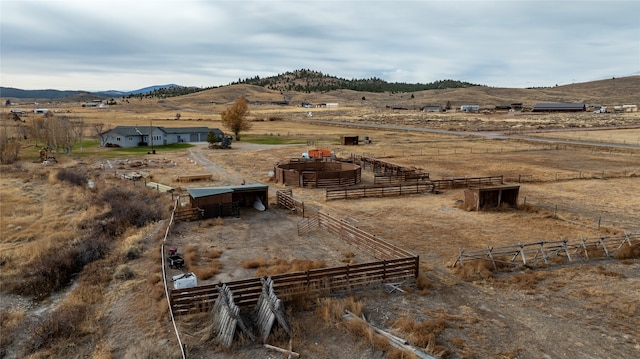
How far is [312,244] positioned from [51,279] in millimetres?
11873

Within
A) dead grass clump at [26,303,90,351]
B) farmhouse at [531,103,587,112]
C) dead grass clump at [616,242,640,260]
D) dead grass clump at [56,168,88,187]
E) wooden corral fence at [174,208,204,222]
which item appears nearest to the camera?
dead grass clump at [26,303,90,351]

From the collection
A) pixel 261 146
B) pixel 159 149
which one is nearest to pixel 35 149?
pixel 159 149

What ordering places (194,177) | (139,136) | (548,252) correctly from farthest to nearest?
(139,136) < (194,177) < (548,252)

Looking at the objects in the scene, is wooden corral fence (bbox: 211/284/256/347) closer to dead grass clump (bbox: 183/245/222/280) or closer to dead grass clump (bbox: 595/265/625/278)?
dead grass clump (bbox: 183/245/222/280)

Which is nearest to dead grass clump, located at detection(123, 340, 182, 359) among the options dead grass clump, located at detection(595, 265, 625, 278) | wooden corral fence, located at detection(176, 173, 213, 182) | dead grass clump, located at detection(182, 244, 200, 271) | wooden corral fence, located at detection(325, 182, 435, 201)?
dead grass clump, located at detection(182, 244, 200, 271)

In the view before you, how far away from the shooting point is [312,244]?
2180 cm

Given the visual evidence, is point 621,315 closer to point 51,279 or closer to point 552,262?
point 552,262

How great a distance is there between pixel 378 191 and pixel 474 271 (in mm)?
17032

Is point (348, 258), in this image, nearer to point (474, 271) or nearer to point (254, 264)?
point (254, 264)

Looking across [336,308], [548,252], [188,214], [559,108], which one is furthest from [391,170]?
[559,108]

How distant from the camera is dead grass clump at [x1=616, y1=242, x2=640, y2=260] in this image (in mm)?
19406

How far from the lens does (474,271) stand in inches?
689

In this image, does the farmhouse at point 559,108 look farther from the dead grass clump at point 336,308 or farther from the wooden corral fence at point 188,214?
the dead grass clump at point 336,308

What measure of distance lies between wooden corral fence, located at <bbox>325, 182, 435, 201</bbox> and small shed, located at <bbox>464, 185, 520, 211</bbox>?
619 centimetres
